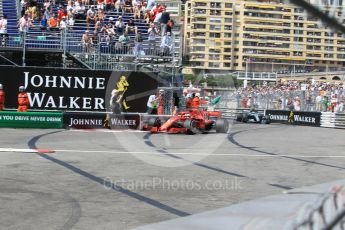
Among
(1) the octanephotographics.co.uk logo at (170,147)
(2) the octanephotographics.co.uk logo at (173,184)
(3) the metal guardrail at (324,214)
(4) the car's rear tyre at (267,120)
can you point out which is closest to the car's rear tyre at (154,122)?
(1) the octanephotographics.co.uk logo at (170,147)

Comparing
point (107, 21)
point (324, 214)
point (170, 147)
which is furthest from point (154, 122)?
point (324, 214)

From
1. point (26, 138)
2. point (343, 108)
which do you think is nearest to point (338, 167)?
point (26, 138)

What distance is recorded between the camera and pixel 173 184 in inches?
349

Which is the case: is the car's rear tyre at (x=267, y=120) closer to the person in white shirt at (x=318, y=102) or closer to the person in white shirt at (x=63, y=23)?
the person in white shirt at (x=318, y=102)

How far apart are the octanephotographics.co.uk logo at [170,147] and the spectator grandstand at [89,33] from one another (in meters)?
6.49

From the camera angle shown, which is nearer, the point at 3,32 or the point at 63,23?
the point at 3,32

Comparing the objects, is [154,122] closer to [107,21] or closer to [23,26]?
[107,21]

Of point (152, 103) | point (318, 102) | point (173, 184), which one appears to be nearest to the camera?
point (173, 184)

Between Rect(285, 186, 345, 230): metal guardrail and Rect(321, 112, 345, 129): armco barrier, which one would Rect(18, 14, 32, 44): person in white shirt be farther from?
Rect(285, 186, 345, 230): metal guardrail

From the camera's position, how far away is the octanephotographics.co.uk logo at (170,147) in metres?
11.9

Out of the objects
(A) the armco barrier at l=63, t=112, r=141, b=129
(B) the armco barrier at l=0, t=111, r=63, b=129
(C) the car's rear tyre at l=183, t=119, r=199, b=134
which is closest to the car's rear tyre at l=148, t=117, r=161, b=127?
(A) the armco barrier at l=63, t=112, r=141, b=129

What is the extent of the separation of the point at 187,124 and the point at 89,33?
8151mm

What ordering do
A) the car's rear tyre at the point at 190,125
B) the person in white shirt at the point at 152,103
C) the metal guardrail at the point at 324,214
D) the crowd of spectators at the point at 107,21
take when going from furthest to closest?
the crowd of spectators at the point at 107,21, the person in white shirt at the point at 152,103, the car's rear tyre at the point at 190,125, the metal guardrail at the point at 324,214

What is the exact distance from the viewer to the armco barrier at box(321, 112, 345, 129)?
2919 cm
